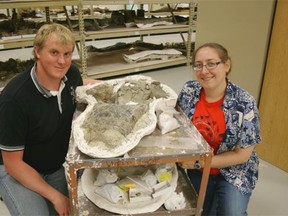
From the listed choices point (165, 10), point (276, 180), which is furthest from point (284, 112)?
point (165, 10)

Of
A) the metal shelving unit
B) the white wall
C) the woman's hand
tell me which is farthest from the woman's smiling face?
the metal shelving unit

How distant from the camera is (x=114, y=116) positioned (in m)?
0.92

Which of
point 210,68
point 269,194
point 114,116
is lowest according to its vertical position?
point 269,194

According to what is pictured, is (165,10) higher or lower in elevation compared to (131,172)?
higher

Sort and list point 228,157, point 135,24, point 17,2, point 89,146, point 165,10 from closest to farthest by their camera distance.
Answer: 1. point 89,146
2. point 228,157
3. point 17,2
4. point 135,24
5. point 165,10

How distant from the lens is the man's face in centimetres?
105

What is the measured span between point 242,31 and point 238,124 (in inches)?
41.2

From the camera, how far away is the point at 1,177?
114 centimetres

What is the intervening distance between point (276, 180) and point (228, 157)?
0.99 meters

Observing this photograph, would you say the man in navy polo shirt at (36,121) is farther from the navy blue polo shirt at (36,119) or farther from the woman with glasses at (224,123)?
the woman with glasses at (224,123)

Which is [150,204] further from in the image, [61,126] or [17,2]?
[17,2]

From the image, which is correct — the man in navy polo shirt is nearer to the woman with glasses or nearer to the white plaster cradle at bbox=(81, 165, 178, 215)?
the white plaster cradle at bbox=(81, 165, 178, 215)

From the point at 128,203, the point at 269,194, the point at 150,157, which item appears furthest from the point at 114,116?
the point at 269,194

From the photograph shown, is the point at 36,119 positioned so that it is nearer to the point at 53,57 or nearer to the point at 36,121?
the point at 36,121
